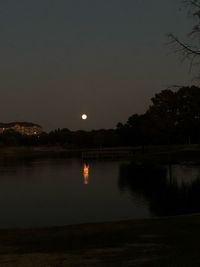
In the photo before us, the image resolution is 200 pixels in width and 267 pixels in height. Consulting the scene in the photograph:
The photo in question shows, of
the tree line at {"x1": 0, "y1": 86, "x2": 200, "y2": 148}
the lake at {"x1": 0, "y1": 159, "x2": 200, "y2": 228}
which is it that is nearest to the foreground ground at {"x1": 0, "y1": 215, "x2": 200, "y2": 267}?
the lake at {"x1": 0, "y1": 159, "x2": 200, "y2": 228}

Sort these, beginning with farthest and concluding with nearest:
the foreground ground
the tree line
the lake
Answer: the tree line < the lake < the foreground ground

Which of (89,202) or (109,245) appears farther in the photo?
(89,202)

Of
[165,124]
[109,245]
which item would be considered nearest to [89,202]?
[109,245]

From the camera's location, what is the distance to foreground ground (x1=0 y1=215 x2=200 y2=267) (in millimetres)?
9711

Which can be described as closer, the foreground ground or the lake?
the foreground ground

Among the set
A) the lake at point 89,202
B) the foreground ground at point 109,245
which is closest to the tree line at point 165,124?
the lake at point 89,202

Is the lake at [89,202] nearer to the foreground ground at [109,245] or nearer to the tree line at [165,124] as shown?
the foreground ground at [109,245]

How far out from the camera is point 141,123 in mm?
138750

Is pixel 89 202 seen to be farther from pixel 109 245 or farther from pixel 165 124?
pixel 165 124

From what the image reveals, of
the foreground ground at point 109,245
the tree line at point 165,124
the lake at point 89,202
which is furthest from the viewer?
the tree line at point 165,124

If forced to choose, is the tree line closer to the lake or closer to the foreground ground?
the lake

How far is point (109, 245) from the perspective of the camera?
1184 centimetres

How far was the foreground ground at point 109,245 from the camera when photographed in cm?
971

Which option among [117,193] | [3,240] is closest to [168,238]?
[3,240]
